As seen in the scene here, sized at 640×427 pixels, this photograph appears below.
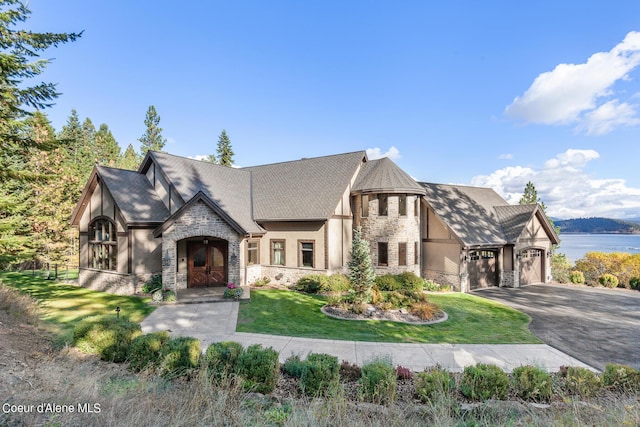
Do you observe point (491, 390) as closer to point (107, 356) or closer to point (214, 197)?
point (107, 356)

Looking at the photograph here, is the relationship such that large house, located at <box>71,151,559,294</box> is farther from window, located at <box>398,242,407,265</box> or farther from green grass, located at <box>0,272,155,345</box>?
green grass, located at <box>0,272,155,345</box>

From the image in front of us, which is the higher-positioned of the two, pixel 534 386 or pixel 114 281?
pixel 114 281

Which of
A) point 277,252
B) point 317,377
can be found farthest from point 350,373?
point 277,252

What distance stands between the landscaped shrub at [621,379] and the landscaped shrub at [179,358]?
29.7 ft

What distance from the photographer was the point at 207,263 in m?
17.7

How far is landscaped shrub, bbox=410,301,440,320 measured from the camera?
12521 mm

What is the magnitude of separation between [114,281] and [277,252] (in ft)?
30.4

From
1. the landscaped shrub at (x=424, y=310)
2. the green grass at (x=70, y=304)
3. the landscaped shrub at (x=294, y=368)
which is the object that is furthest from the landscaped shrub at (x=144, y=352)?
the landscaped shrub at (x=424, y=310)

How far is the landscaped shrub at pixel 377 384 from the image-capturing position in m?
5.93

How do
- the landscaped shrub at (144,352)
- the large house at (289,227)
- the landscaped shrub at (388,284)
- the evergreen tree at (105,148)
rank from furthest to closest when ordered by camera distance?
1. the evergreen tree at (105,148)
2. the landscaped shrub at (388,284)
3. the large house at (289,227)
4. the landscaped shrub at (144,352)

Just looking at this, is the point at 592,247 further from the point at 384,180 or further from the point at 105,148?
the point at 105,148

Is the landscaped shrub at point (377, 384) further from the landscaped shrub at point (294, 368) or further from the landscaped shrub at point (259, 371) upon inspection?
the landscaped shrub at point (259, 371)

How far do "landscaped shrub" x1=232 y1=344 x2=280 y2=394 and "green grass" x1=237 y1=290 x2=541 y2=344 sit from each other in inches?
153

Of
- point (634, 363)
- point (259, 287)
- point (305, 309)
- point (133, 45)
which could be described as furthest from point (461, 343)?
point (133, 45)
